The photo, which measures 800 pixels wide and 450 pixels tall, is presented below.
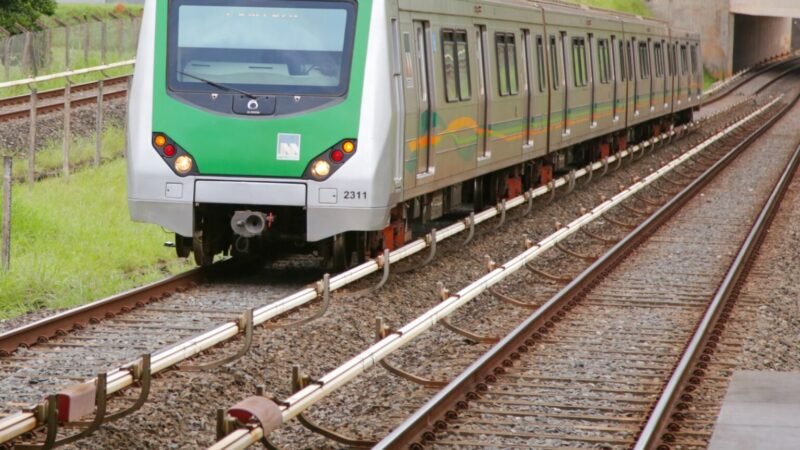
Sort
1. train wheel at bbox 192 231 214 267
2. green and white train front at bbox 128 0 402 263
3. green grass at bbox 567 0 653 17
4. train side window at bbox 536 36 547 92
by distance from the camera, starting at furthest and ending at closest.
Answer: green grass at bbox 567 0 653 17 < train side window at bbox 536 36 547 92 < train wheel at bbox 192 231 214 267 < green and white train front at bbox 128 0 402 263

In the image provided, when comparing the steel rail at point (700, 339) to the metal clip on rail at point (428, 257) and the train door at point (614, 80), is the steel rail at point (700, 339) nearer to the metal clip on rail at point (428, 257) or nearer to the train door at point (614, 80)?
the metal clip on rail at point (428, 257)

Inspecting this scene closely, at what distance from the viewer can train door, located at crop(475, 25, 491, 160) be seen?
17.5m

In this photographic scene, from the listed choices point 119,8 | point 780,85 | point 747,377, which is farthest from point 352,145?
point 780,85

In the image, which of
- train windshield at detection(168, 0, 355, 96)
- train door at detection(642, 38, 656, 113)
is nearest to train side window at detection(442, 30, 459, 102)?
train windshield at detection(168, 0, 355, 96)

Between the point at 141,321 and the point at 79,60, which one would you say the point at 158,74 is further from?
the point at 79,60

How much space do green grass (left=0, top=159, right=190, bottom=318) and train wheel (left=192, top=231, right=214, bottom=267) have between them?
0.59 meters

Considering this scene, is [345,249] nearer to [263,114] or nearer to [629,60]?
[263,114]

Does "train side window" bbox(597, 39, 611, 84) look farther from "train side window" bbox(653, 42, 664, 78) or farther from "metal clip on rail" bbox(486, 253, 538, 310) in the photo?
"metal clip on rail" bbox(486, 253, 538, 310)

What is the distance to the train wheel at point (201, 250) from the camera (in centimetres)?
1371

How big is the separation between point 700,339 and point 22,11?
35856mm

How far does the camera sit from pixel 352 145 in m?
13.1

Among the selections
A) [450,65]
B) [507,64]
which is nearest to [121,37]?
[507,64]

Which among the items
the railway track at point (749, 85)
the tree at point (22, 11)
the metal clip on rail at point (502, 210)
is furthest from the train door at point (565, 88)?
the railway track at point (749, 85)

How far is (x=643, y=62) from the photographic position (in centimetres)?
3206
